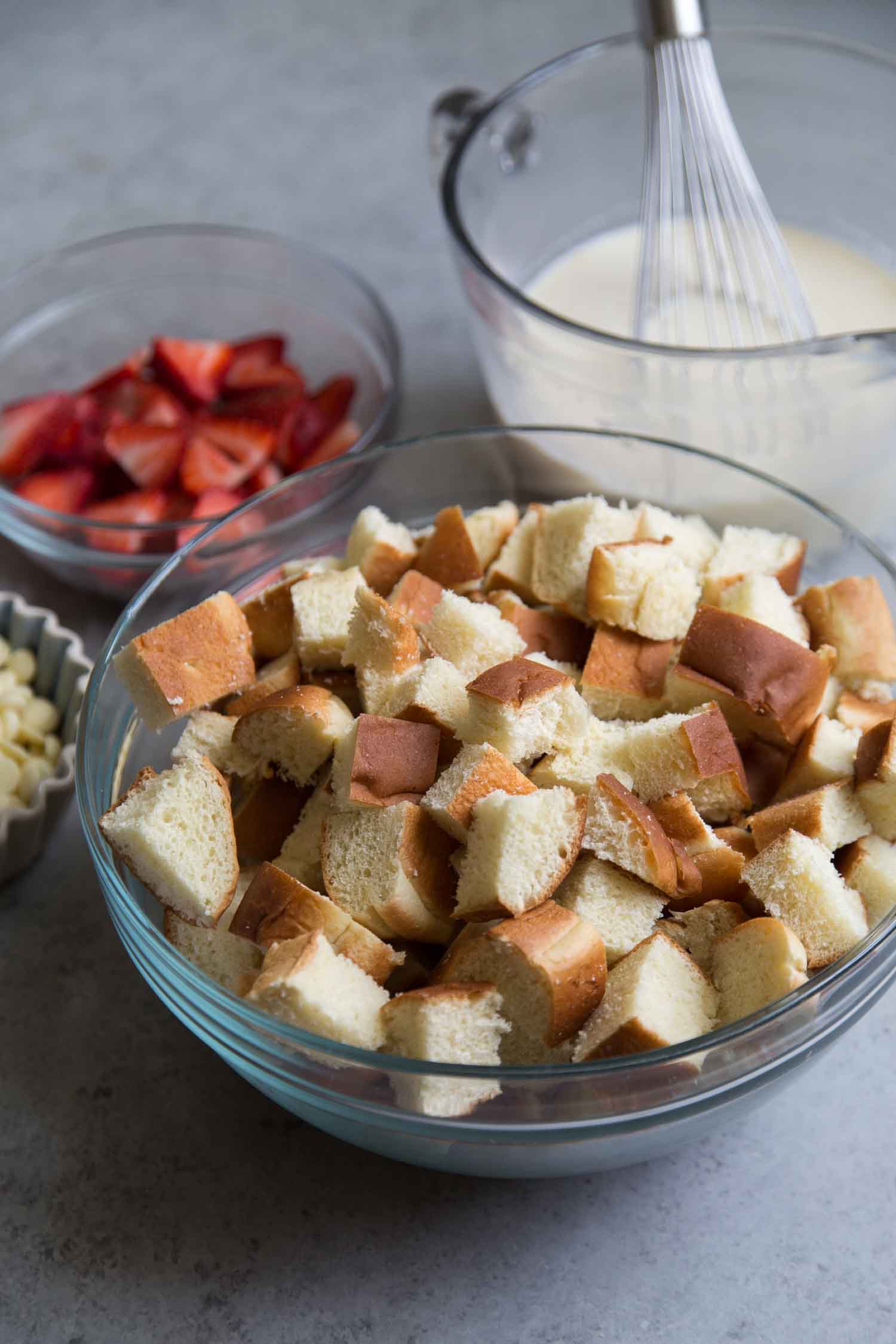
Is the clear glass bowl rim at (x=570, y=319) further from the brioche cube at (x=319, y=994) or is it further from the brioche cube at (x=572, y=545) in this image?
the brioche cube at (x=319, y=994)

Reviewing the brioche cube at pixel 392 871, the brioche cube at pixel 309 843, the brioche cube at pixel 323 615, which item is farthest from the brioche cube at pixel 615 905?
the brioche cube at pixel 323 615

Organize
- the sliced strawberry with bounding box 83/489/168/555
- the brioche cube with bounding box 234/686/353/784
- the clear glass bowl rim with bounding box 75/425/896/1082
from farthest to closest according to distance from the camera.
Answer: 1. the sliced strawberry with bounding box 83/489/168/555
2. the brioche cube with bounding box 234/686/353/784
3. the clear glass bowl rim with bounding box 75/425/896/1082

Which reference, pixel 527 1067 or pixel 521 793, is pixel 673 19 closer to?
pixel 521 793

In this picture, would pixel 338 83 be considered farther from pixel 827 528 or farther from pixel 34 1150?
pixel 34 1150

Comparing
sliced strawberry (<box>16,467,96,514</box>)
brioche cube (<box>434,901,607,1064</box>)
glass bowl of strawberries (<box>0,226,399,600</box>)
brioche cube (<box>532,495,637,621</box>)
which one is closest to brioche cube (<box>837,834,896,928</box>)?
brioche cube (<box>434,901,607,1064</box>)

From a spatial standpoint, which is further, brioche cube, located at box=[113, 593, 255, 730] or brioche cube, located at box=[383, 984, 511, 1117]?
brioche cube, located at box=[113, 593, 255, 730]

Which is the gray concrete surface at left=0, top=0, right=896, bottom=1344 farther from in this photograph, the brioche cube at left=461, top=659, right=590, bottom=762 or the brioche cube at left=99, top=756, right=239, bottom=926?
the brioche cube at left=461, top=659, right=590, bottom=762
